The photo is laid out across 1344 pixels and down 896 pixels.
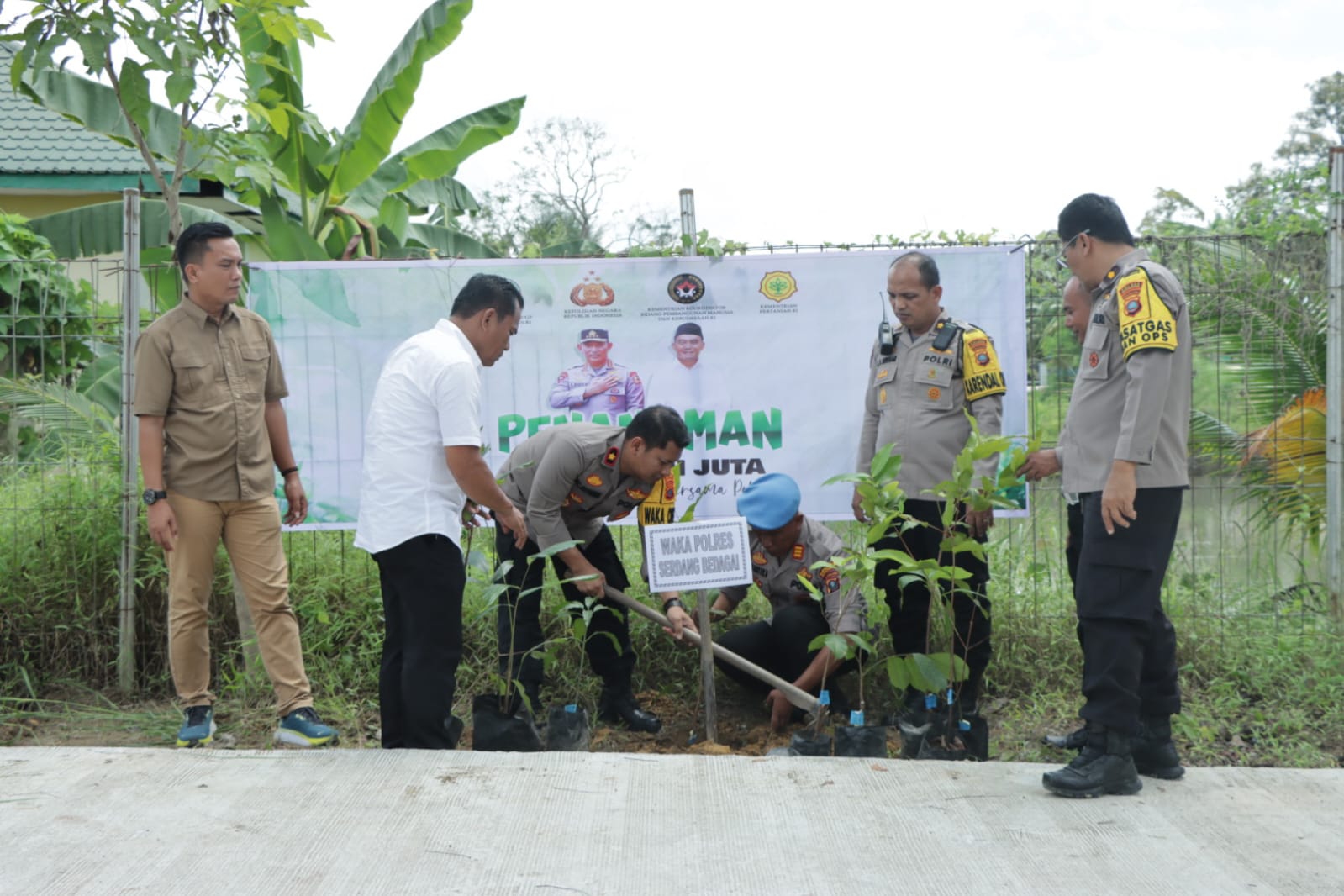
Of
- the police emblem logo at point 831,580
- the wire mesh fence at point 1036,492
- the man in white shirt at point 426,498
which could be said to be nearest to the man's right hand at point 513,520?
the man in white shirt at point 426,498

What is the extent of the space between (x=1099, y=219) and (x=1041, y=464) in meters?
0.92

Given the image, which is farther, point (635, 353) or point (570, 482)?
point (635, 353)

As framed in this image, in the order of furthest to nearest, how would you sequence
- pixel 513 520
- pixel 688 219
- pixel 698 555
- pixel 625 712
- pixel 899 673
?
pixel 688 219, pixel 625 712, pixel 698 555, pixel 899 673, pixel 513 520

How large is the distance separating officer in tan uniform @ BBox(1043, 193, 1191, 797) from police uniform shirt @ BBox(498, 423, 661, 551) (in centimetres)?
154

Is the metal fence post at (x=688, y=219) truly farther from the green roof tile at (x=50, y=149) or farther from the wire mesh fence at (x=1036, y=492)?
the green roof tile at (x=50, y=149)

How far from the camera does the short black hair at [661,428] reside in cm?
370

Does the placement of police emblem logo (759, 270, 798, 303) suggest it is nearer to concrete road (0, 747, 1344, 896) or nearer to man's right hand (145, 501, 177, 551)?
concrete road (0, 747, 1344, 896)

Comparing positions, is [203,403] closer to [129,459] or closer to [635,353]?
[129,459]

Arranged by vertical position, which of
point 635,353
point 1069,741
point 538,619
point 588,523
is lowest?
point 1069,741

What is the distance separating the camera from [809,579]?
13.4 ft

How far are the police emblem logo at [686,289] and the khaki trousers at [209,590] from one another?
1.95 meters

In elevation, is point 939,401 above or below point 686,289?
below

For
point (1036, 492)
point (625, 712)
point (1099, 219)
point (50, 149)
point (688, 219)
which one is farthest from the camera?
point (50, 149)

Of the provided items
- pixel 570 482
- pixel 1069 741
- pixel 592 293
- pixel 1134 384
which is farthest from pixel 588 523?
pixel 1134 384
